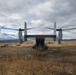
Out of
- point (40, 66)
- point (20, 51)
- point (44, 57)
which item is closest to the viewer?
point (40, 66)

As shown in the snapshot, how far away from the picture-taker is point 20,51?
10281 mm

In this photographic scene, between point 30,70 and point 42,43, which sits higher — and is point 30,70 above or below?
below

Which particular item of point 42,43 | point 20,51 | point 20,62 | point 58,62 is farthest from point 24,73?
point 42,43

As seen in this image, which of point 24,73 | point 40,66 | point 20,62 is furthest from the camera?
point 20,62

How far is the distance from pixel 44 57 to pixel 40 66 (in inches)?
67.0

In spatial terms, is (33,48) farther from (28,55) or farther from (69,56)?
(69,56)

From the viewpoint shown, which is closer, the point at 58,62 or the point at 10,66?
the point at 10,66

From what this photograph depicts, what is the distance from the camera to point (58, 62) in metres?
8.41

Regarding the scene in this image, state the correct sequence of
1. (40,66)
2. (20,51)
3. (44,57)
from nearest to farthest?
(40,66) < (44,57) < (20,51)

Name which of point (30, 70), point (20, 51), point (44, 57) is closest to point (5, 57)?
point (20, 51)

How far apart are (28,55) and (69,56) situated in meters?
2.11

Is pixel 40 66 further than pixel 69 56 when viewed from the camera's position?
No

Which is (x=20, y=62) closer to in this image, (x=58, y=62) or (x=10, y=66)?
(x=10, y=66)

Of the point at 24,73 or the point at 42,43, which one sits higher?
the point at 42,43
